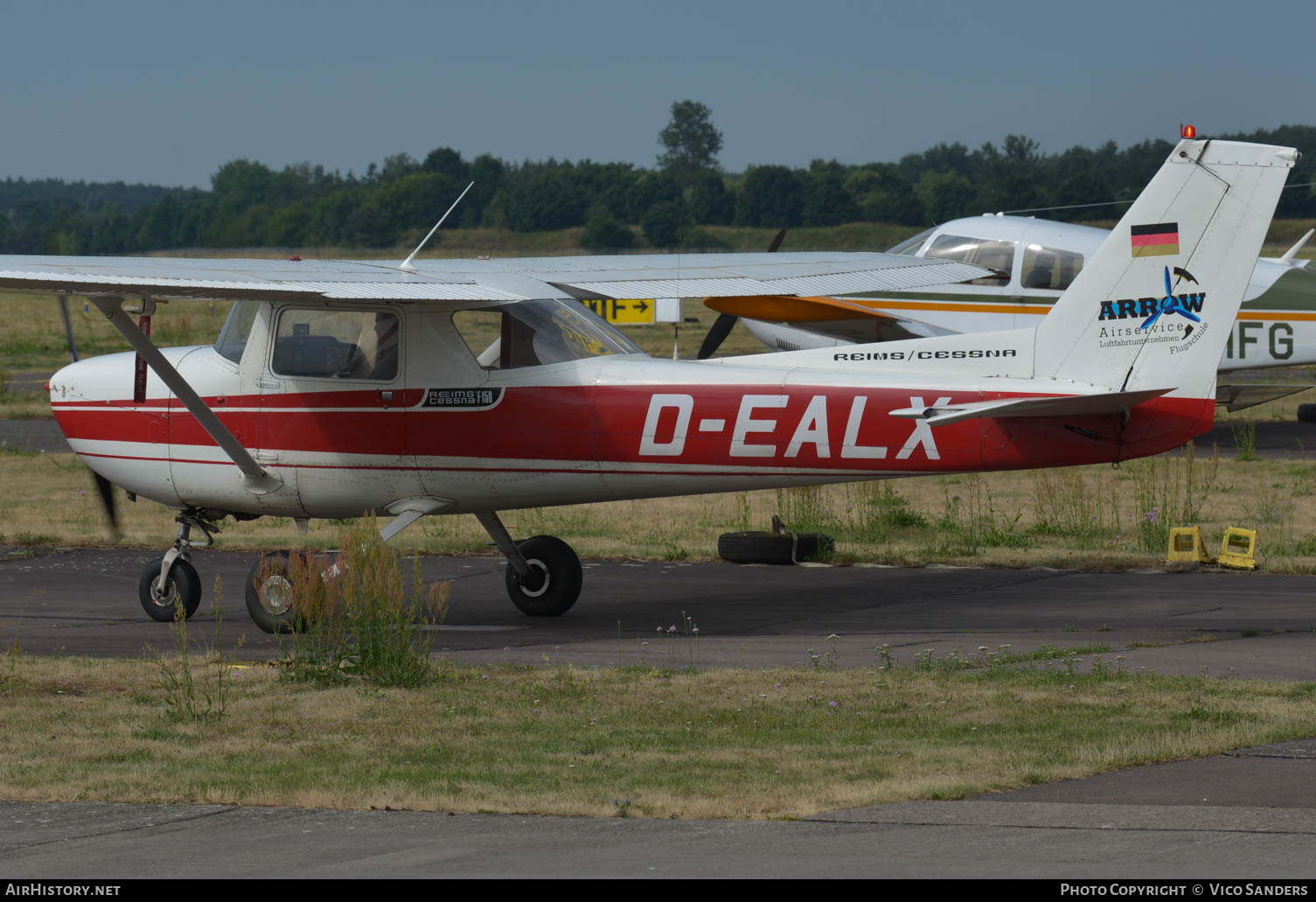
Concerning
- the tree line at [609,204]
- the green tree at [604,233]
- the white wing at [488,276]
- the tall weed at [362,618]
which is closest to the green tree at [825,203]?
the tree line at [609,204]

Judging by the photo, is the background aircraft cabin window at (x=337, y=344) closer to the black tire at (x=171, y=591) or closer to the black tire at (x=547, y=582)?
the black tire at (x=171, y=591)

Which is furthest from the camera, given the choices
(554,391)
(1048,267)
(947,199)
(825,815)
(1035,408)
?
(947,199)

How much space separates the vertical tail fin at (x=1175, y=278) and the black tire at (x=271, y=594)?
552 cm

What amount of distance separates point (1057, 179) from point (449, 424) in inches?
3464

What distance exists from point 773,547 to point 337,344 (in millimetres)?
4955

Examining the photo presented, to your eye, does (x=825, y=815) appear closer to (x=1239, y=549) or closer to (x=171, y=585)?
(x=171, y=585)

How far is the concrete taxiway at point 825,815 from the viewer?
6.11 metres

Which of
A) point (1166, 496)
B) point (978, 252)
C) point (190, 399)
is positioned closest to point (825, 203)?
point (978, 252)

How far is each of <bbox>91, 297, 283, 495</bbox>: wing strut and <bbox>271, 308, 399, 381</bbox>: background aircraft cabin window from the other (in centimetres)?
67

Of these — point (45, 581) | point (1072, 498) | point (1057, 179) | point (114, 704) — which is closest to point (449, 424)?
point (114, 704)

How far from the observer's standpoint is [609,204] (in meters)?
94.4

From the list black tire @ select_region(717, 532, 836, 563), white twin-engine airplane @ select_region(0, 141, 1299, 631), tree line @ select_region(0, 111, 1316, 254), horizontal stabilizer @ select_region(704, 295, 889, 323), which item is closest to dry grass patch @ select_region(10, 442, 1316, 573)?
black tire @ select_region(717, 532, 836, 563)

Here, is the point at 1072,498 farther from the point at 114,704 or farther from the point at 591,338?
the point at 114,704

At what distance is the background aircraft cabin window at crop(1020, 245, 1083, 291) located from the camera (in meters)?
23.4
